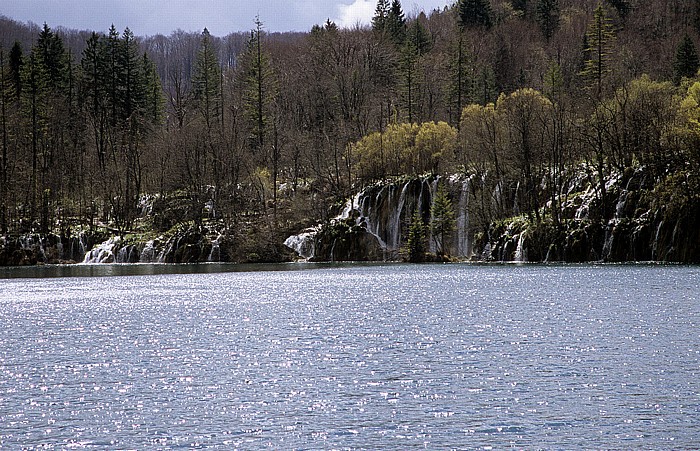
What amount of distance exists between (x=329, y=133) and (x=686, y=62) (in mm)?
45670

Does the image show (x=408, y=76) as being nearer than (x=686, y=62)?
No

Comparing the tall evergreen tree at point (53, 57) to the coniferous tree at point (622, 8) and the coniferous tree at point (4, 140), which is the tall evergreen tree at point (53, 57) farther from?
the coniferous tree at point (622, 8)

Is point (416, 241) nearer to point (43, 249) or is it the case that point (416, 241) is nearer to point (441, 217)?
point (441, 217)

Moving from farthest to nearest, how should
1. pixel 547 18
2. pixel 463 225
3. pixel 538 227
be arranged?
pixel 547 18, pixel 463 225, pixel 538 227

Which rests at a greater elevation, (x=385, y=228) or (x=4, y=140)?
(x=4, y=140)

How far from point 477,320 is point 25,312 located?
16650 mm

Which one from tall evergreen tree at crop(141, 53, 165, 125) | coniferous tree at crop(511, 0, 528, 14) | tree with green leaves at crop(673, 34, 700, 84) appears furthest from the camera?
coniferous tree at crop(511, 0, 528, 14)

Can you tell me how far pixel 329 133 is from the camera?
102 m

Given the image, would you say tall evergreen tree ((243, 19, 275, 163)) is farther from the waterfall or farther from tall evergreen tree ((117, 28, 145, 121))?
the waterfall

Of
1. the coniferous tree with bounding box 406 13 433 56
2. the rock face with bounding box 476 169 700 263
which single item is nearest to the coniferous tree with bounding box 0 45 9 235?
the rock face with bounding box 476 169 700 263

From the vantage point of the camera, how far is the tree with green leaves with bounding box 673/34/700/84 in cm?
9662

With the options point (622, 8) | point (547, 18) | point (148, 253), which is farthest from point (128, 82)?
point (622, 8)

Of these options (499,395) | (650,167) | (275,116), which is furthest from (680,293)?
(275,116)

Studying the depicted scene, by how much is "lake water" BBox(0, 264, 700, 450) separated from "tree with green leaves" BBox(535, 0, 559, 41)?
123698 millimetres
